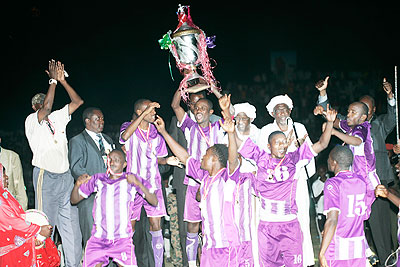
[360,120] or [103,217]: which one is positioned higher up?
[360,120]

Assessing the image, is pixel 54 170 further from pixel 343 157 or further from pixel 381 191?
pixel 381 191

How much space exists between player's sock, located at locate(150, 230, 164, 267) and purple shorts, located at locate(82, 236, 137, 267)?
81cm

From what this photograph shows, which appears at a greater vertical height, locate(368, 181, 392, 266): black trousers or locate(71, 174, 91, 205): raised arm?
locate(71, 174, 91, 205): raised arm

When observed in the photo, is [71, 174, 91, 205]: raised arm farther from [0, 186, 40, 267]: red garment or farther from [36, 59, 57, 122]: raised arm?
[36, 59, 57, 122]: raised arm

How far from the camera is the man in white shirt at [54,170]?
6.56m

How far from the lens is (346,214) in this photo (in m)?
5.39

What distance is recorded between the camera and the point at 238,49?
1323cm

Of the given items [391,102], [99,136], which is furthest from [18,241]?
[391,102]

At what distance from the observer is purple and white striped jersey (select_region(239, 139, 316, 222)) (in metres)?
5.73

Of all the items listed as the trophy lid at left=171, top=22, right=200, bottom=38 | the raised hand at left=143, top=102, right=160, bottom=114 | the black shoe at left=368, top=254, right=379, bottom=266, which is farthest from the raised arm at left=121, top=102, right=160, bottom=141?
the black shoe at left=368, top=254, right=379, bottom=266

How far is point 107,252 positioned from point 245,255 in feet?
4.74

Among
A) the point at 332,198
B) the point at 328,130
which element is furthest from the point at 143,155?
the point at 332,198

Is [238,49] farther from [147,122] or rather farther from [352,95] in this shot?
[147,122]

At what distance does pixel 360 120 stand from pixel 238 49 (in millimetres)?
6956
